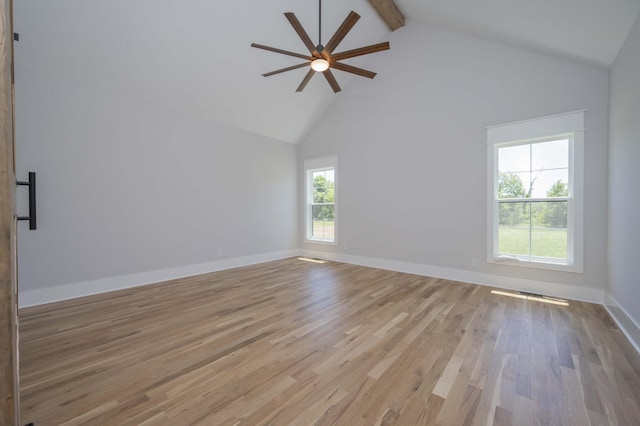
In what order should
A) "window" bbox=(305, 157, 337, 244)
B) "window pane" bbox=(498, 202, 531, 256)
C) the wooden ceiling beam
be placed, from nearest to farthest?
"window pane" bbox=(498, 202, 531, 256)
the wooden ceiling beam
"window" bbox=(305, 157, 337, 244)

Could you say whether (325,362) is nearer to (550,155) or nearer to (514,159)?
(514,159)

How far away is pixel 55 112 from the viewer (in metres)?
3.29

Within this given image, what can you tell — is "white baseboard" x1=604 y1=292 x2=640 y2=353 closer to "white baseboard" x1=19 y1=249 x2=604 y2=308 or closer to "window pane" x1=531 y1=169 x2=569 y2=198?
"white baseboard" x1=19 y1=249 x2=604 y2=308

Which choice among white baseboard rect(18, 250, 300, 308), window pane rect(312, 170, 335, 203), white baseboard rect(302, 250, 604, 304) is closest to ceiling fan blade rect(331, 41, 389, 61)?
window pane rect(312, 170, 335, 203)

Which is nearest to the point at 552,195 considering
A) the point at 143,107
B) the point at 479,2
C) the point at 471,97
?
the point at 471,97

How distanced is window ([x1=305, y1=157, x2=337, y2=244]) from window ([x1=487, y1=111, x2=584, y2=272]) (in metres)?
2.99

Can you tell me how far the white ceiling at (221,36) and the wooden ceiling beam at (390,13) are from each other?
0.35 ft

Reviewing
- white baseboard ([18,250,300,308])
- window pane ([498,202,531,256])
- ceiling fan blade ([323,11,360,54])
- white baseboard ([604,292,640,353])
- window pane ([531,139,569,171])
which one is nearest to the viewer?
white baseboard ([604,292,640,353])

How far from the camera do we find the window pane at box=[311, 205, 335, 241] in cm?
597

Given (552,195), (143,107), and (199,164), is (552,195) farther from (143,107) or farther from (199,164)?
(143,107)

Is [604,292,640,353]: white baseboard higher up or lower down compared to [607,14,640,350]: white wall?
lower down

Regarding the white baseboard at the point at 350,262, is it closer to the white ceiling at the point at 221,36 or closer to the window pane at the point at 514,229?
the window pane at the point at 514,229

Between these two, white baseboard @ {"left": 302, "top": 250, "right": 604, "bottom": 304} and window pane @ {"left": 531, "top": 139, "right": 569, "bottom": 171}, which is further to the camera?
window pane @ {"left": 531, "top": 139, "right": 569, "bottom": 171}

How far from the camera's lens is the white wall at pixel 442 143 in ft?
10.5
